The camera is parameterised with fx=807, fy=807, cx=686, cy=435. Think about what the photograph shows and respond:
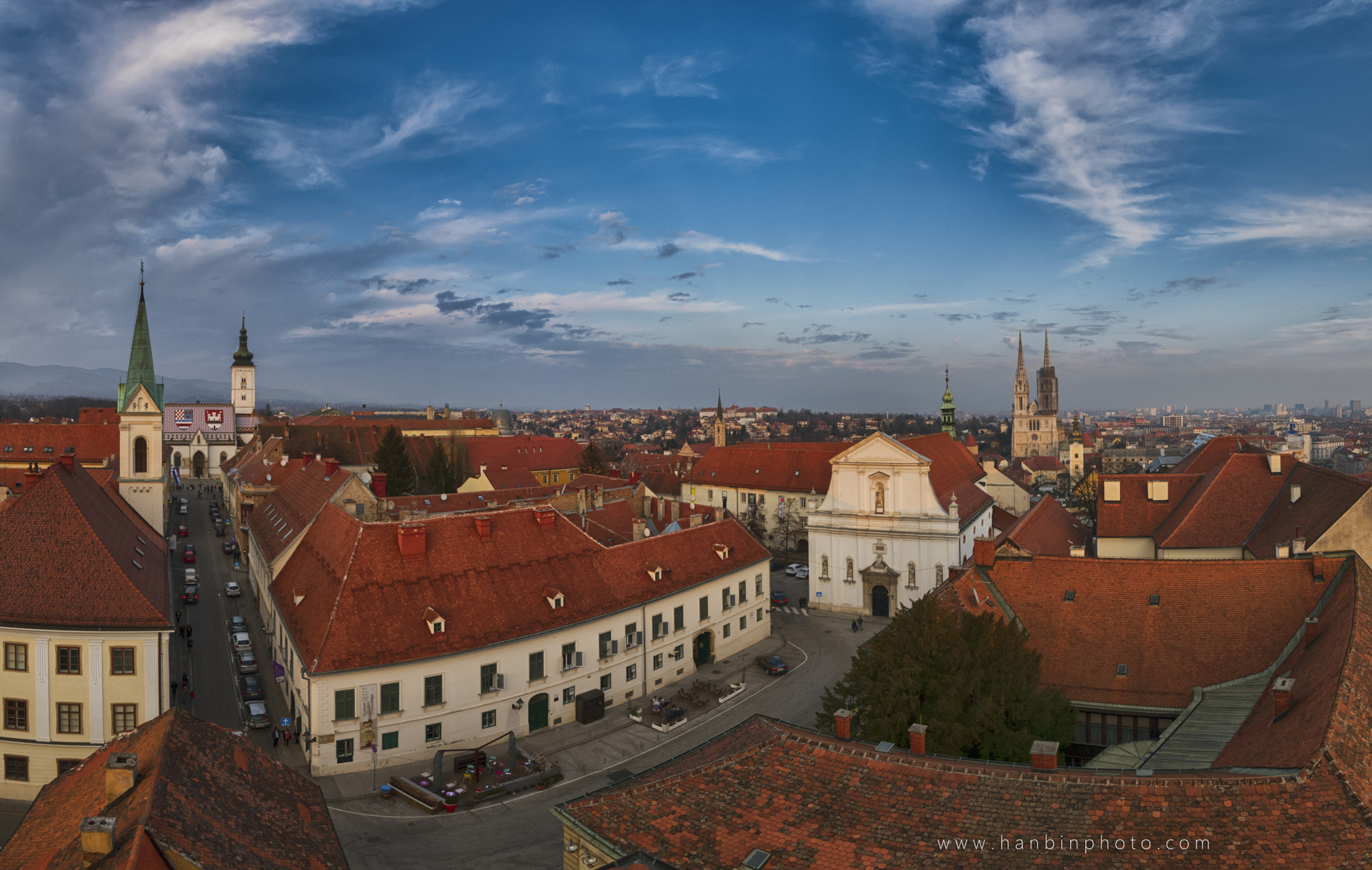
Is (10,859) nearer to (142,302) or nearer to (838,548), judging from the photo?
(142,302)

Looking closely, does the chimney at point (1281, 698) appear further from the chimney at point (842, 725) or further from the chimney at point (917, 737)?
the chimney at point (842, 725)

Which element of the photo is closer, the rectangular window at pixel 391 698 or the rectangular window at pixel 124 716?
the rectangular window at pixel 124 716

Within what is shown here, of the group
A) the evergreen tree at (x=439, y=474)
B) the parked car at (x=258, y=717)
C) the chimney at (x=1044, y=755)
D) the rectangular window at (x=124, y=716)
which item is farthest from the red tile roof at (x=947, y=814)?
the evergreen tree at (x=439, y=474)

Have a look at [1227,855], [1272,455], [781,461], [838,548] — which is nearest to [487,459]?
[781,461]

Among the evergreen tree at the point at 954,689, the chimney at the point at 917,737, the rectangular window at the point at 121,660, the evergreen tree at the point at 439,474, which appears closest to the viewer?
the chimney at the point at 917,737

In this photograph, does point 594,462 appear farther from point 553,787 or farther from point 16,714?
point 16,714

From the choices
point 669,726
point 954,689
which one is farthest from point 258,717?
point 954,689

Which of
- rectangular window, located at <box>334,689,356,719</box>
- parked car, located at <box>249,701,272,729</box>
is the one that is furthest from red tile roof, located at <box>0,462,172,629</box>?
rectangular window, located at <box>334,689,356,719</box>

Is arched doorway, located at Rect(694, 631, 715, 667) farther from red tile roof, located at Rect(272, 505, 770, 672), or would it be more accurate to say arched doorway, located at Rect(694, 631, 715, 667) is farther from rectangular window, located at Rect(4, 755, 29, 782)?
rectangular window, located at Rect(4, 755, 29, 782)
